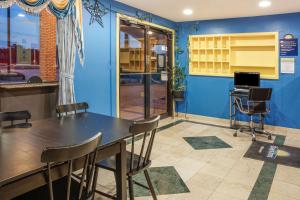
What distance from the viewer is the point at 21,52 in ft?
14.3

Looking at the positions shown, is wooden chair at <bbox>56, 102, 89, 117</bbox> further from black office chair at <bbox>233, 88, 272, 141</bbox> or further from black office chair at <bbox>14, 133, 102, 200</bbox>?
black office chair at <bbox>233, 88, 272, 141</bbox>

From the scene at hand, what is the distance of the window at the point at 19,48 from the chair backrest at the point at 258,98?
3348mm

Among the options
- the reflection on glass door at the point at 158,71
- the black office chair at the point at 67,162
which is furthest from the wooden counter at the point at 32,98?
the reflection on glass door at the point at 158,71

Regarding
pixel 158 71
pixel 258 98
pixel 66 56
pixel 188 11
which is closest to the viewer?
pixel 66 56

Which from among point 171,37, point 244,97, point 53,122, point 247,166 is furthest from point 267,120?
point 53,122

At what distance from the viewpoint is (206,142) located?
4.43m

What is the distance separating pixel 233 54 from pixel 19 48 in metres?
4.37

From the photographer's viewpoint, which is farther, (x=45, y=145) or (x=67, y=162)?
(x=45, y=145)

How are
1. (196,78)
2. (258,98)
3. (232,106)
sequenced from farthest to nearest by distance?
(196,78)
(232,106)
(258,98)

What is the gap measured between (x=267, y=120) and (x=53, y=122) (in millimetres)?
4546

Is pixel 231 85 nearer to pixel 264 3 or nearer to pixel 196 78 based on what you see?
pixel 196 78

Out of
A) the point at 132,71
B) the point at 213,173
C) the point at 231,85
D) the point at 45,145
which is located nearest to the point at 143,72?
the point at 132,71

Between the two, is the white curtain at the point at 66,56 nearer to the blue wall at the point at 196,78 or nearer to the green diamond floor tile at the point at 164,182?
the blue wall at the point at 196,78

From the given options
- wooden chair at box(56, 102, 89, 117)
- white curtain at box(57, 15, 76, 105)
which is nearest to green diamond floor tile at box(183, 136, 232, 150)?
wooden chair at box(56, 102, 89, 117)
